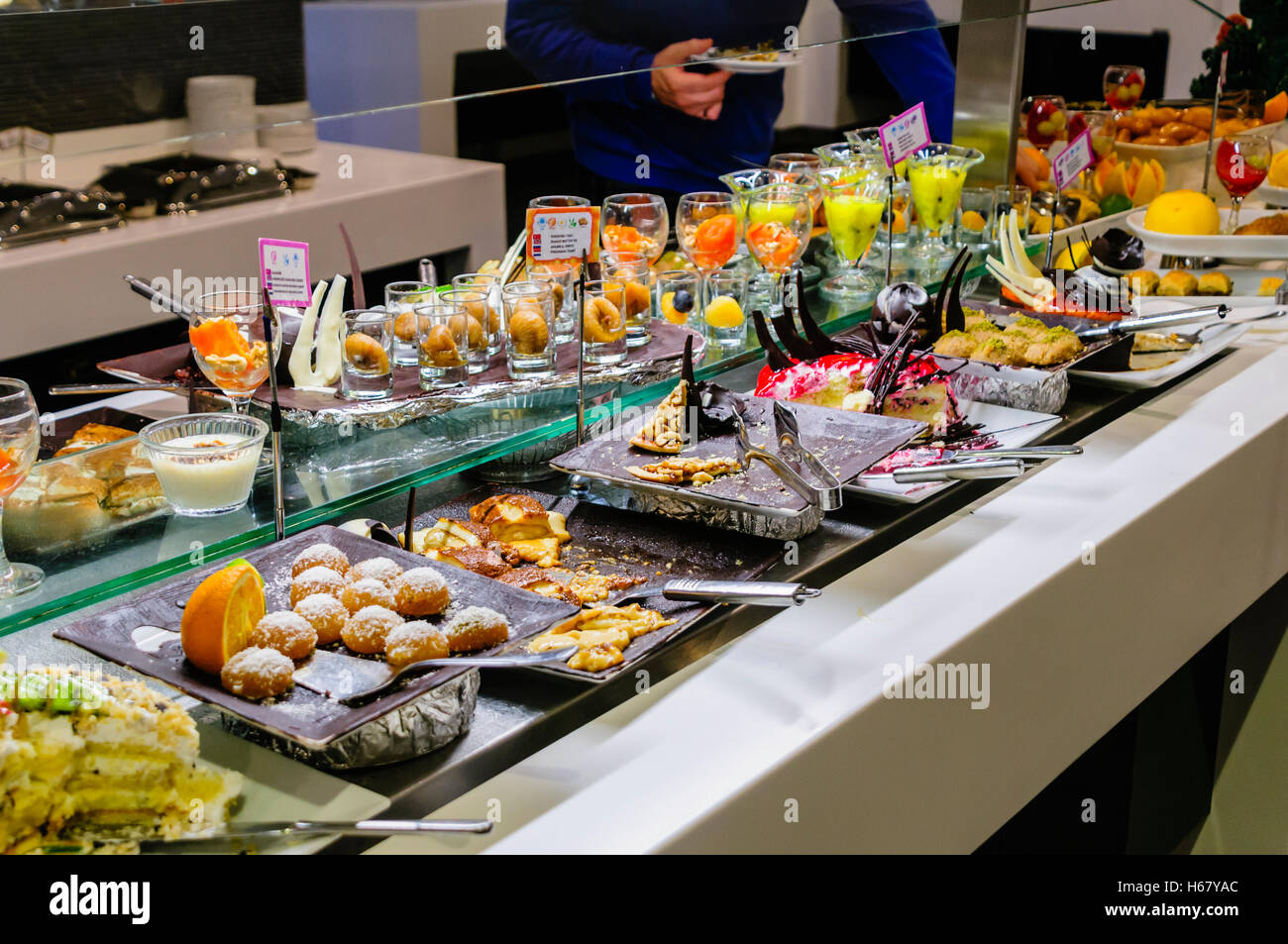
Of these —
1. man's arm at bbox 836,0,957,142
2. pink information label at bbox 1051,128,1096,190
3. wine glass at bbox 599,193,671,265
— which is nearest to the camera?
wine glass at bbox 599,193,671,265

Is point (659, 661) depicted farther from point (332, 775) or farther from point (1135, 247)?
point (1135, 247)

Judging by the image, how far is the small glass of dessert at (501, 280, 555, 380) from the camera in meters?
1.54

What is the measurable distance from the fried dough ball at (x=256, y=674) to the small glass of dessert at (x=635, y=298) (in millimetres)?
804

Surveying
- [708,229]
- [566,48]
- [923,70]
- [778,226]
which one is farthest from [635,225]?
[923,70]

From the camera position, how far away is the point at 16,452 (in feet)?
3.62

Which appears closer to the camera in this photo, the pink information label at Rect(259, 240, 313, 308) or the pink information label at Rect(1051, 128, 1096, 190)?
the pink information label at Rect(259, 240, 313, 308)

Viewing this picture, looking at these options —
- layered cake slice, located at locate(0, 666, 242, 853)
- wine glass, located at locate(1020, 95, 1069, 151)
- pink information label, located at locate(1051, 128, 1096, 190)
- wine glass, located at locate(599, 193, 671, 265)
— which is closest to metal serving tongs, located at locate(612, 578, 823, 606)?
layered cake slice, located at locate(0, 666, 242, 853)

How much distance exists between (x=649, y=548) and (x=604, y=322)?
372 millimetres

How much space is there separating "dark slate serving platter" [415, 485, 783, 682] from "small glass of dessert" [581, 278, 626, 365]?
0.76ft

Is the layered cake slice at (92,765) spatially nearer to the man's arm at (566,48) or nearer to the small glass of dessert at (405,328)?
the small glass of dessert at (405,328)

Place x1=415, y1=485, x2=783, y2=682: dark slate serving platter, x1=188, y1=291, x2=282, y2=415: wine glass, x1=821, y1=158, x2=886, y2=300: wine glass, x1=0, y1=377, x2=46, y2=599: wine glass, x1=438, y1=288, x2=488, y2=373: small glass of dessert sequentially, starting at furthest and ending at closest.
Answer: x1=821, y1=158, x2=886, y2=300: wine glass
x1=438, y1=288, x2=488, y2=373: small glass of dessert
x1=188, y1=291, x2=282, y2=415: wine glass
x1=415, y1=485, x2=783, y2=682: dark slate serving platter
x1=0, y1=377, x2=46, y2=599: wine glass

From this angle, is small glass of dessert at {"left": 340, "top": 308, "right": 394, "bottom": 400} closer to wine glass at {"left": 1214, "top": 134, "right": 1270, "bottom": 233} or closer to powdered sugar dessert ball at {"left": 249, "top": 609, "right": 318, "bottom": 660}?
powdered sugar dessert ball at {"left": 249, "top": 609, "right": 318, "bottom": 660}

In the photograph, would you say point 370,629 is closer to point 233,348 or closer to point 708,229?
point 233,348

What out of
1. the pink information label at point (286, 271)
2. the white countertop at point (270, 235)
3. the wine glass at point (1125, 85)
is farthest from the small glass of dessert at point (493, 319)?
the wine glass at point (1125, 85)
